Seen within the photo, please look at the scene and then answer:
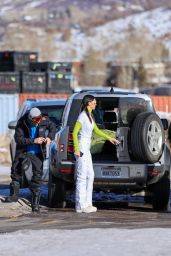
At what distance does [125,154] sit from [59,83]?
2402cm

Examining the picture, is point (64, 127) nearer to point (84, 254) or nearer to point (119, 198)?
point (119, 198)

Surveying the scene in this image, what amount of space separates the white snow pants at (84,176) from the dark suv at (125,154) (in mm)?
290

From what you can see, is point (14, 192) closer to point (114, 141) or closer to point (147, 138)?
point (114, 141)

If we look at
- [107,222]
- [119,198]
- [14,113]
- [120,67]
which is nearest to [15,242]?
[107,222]

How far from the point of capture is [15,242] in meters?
8.95

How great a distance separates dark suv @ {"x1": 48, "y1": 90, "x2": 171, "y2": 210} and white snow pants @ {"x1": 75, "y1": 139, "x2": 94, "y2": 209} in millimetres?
290

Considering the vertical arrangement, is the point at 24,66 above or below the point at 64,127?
above

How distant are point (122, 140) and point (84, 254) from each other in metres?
4.72

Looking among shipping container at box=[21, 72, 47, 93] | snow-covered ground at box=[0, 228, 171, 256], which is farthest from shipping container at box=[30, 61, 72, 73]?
snow-covered ground at box=[0, 228, 171, 256]

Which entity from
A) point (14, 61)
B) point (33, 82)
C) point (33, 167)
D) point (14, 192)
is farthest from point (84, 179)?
point (14, 61)

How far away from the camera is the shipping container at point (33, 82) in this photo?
3572 centimetres

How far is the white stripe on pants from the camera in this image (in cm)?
1200

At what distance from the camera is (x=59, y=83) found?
120ft

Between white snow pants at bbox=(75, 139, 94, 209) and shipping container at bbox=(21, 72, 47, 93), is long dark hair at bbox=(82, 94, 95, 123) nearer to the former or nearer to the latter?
white snow pants at bbox=(75, 139, 94, 209)
